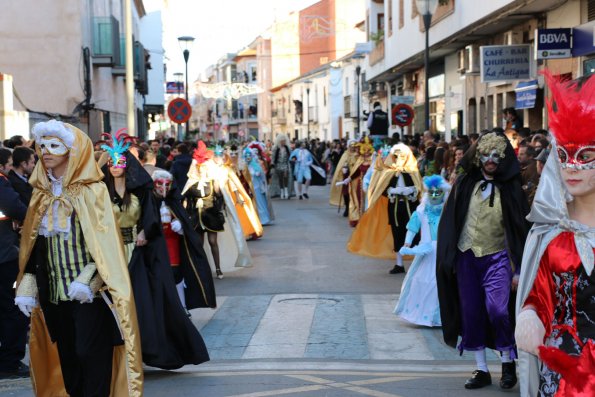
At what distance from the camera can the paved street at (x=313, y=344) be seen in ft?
24.4

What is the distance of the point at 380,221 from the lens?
14.4 meters

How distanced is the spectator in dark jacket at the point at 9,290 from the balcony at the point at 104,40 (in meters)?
21.6

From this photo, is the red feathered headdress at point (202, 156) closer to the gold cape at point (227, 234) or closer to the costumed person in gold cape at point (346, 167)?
Answer: the gold cape at point (227, 234)

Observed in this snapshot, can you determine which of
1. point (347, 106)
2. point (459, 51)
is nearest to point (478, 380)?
point (459, 51)

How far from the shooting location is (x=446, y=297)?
7.62 meters

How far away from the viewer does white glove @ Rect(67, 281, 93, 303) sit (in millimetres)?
5852

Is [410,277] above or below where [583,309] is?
below

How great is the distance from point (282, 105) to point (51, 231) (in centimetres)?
9009

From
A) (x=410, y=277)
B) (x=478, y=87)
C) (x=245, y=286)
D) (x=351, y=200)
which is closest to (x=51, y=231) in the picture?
(x=410, y=277)

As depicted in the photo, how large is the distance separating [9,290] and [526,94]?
14.3m

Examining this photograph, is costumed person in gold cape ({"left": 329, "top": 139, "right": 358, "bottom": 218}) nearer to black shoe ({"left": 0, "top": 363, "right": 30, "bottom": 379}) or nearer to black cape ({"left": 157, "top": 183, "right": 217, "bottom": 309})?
black cape ({"left": 157, "top": 183, "right": 217, "bottom": 309})

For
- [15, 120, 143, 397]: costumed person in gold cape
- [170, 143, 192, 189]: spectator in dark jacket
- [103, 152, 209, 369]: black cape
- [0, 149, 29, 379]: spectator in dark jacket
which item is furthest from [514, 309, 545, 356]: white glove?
[170, 143, 192, 189]: spectator in dark jacket

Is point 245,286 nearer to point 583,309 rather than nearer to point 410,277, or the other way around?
point 410,277

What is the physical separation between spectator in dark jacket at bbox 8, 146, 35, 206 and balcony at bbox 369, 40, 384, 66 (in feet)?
102
